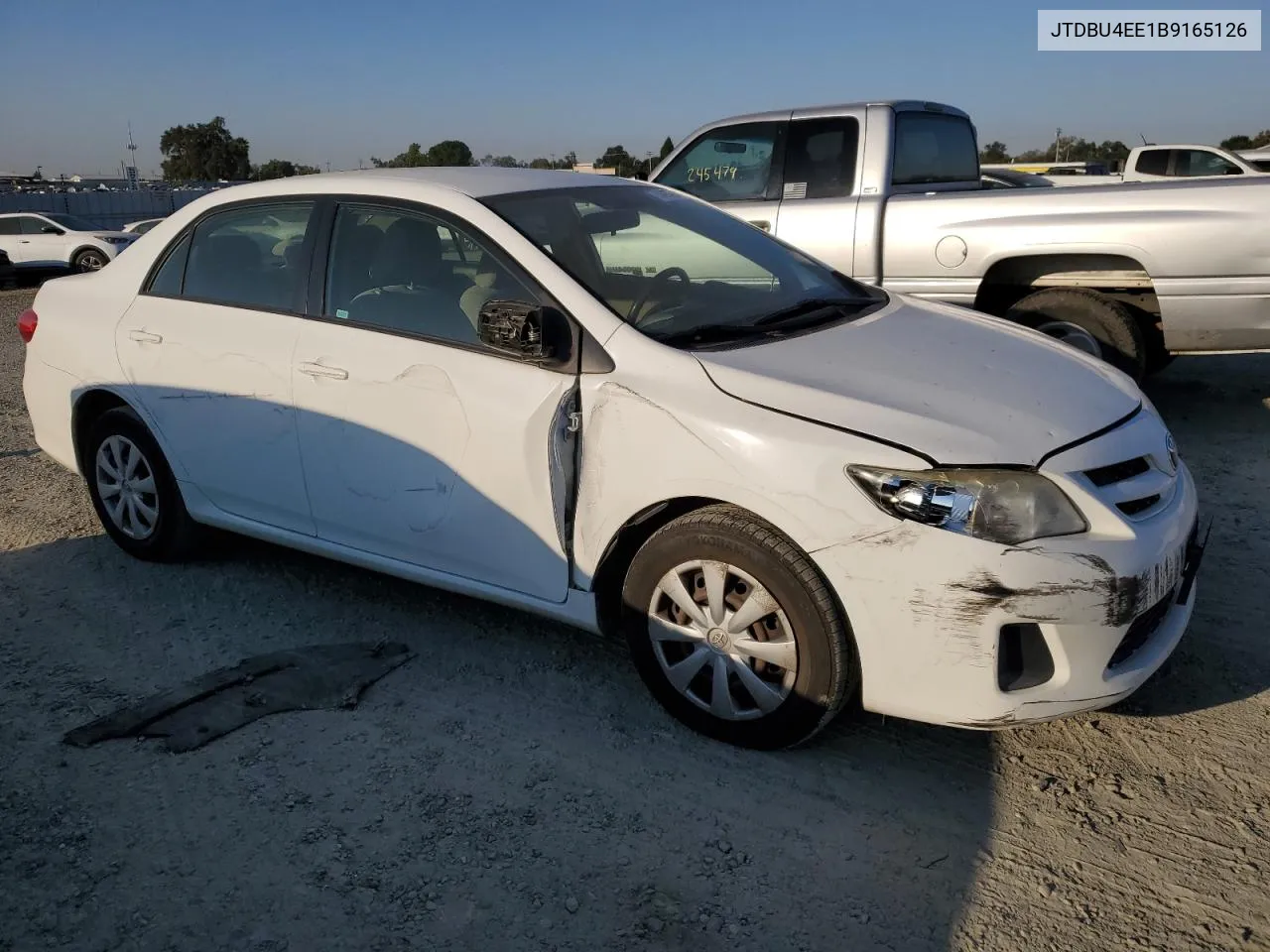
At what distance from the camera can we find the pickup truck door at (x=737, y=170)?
7.12 meters

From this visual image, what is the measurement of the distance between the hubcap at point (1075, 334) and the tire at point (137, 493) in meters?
4.85

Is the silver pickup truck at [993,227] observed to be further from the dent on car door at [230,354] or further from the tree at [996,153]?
the tree at [996,153]

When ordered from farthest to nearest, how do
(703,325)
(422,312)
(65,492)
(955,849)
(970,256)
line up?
1. (970,256)
2. (65,492)
3. (422,312)
4. (703,325)
5. (955,849)

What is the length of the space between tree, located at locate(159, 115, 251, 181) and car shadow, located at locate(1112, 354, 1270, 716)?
2942 inches

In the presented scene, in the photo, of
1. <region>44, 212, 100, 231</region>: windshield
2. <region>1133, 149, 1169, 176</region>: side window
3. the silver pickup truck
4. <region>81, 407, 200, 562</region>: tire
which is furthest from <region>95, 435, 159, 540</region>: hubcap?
<region>44, 212, 100, 231</region>: windshield

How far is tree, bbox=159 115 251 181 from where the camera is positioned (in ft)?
241

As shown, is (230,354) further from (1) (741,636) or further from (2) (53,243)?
(2) (53,243)

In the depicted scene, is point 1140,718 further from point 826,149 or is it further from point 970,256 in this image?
point 826,149

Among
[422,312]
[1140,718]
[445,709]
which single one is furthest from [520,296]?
[1140,718]

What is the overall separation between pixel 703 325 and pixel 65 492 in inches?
167

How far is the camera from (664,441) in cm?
310

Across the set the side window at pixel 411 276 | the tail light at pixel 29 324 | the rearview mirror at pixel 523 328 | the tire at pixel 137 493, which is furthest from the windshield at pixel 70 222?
the rearview mirror at pixel 523 328

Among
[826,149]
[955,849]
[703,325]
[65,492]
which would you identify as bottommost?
[955,849]

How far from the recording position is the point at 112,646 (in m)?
4.03
